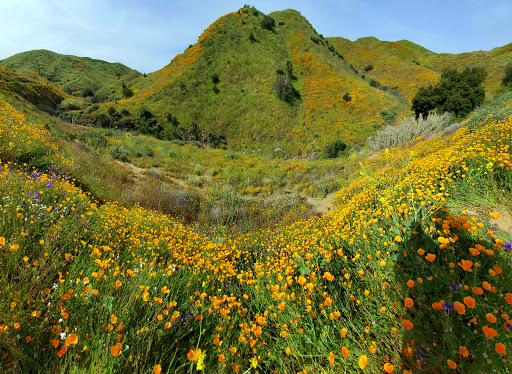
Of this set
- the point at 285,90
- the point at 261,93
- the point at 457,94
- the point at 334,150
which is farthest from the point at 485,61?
the point at 334,150

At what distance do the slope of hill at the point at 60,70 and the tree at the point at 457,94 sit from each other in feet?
202

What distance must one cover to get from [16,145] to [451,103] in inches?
973

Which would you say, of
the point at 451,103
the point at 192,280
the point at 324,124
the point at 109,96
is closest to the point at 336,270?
the point at 192,280

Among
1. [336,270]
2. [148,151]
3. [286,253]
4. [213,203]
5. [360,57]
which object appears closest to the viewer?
[336,270]

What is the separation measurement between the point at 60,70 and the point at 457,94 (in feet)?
295

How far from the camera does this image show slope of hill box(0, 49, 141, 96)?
5406 cm

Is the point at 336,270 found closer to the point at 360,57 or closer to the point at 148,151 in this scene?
the point at 148,151

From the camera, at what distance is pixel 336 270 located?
2604 mm

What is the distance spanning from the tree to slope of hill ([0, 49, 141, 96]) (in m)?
61.5

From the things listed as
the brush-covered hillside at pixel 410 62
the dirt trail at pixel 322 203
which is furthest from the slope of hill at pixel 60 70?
the dirt trail at pixel 322 203

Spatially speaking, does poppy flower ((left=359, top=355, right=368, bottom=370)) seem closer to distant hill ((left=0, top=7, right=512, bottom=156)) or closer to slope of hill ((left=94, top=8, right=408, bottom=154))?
distant hill ((left=0, top=7, right=512, bottom=156))

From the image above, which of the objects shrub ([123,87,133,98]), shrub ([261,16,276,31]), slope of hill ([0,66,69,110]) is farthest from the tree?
slope of hill ([0,66,69,110])

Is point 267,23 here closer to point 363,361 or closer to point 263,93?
point 263,93

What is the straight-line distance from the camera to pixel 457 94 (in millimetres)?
16797
